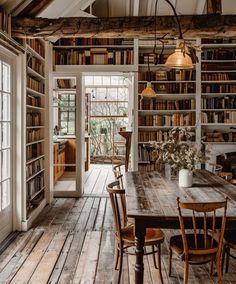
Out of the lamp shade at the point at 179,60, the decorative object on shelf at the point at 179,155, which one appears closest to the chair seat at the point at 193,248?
the decorative object on shelf at the point at 179,155

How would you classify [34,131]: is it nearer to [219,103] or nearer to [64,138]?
[64,138]

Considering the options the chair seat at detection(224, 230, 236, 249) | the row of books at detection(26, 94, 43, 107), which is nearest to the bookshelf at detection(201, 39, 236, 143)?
the row of books at detection(26, 94, 43, 107)

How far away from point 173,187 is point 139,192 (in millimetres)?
448

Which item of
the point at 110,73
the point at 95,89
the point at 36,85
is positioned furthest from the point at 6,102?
the point at 95,89

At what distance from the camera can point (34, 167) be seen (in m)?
5.90

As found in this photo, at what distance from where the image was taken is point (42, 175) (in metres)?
6.54

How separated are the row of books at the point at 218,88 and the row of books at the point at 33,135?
3.40m

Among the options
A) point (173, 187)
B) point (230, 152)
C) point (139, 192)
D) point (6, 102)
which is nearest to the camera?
point (139, 192)

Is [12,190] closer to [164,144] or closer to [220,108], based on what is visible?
[164,144]

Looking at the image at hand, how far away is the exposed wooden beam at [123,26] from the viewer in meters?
4.85

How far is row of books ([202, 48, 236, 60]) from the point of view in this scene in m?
7.53

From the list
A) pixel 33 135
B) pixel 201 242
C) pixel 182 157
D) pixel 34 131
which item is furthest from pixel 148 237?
pixel 34 131

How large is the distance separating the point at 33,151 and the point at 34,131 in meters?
0.32

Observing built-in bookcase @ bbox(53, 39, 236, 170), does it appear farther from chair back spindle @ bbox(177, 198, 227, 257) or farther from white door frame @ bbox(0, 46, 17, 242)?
chair back spindle @ bbox(177, 198, 227, 257)
